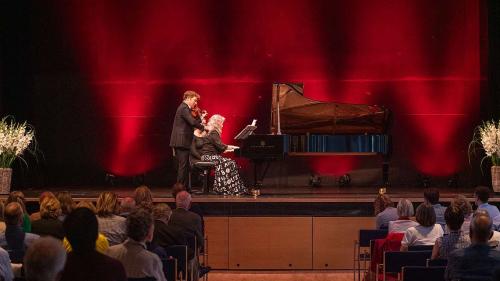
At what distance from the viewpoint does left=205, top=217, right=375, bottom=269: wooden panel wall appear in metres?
9.98

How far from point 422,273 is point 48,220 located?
9.58 feet

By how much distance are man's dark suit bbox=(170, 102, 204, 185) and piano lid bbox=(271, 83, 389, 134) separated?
4.24 feet

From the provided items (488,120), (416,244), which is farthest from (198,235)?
(488,120)

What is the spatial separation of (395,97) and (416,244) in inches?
290

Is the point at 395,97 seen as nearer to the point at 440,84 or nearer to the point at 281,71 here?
the point at 440,84

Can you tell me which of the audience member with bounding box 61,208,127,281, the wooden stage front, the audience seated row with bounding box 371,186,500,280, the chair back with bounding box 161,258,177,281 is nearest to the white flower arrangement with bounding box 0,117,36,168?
the wooden stage front

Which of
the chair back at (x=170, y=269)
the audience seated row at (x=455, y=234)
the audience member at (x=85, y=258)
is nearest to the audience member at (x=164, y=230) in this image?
the chair back at (x=170, y=269)

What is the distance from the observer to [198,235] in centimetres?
758

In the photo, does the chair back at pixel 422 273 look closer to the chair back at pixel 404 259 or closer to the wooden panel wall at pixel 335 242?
the chair back at pixel 404 259

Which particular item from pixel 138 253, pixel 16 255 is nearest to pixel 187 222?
pixel 16 255

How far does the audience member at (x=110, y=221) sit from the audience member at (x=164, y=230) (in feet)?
1.16

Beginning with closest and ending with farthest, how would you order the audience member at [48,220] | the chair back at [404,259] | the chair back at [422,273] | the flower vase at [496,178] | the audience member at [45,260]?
1. the audience member at [45,260]
2. the chair back at [422,273]
3. the chair back at [404,259]
4. the audience member at [48,220]
5. the flower vase at [496,178]

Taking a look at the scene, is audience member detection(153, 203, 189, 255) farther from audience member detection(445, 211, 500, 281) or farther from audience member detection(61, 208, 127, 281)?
audience member detection(61, 208, 127, 281)

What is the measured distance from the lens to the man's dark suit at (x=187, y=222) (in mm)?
7508
